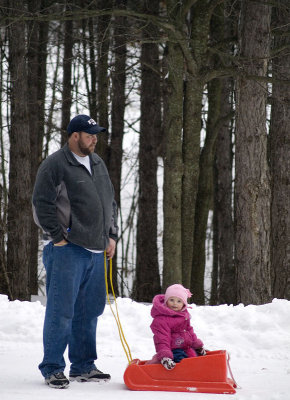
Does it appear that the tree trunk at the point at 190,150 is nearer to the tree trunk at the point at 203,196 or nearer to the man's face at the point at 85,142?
the tree trunk at the point at 203,196

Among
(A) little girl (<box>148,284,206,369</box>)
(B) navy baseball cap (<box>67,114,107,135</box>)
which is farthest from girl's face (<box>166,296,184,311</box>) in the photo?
(B) navy baseball cap (<box>67,114,107,135</box>)

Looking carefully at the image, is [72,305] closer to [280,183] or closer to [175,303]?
[175,303]

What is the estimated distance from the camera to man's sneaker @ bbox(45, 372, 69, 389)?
5102 mm

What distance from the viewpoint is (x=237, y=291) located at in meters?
10.2

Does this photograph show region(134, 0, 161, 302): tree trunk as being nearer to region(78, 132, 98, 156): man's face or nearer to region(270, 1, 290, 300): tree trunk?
region(270, 1, 290, 300): tree trunk

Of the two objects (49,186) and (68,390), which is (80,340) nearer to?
(68,390)

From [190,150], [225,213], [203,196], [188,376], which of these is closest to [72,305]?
[188,376]

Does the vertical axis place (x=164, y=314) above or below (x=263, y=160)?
below

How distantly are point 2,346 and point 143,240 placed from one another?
8229mm

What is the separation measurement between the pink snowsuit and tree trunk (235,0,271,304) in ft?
15.3

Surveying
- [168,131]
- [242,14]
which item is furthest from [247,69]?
[168,131]

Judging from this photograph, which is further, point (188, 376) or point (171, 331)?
point (171, 331)

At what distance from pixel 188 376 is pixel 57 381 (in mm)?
936

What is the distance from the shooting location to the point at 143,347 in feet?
23.3
